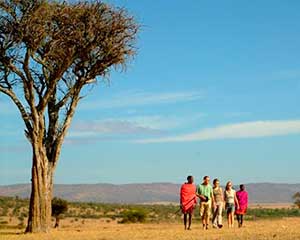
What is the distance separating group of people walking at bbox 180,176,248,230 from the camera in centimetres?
2856

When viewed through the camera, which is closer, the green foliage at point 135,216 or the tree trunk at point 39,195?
the tree trunk at point 39,195

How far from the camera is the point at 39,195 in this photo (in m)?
31.0

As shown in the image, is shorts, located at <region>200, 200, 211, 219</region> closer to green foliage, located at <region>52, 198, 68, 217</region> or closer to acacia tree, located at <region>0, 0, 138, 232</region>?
acacia tree, located at <region>0, 0, 138, 232</region>

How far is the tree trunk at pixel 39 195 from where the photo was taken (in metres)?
30.9

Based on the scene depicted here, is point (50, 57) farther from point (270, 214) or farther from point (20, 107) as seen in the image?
point (270, 214)

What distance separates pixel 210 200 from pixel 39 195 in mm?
7320

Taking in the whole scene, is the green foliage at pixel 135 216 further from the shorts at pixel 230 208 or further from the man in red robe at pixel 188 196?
the man in red robe at pixel 188 196

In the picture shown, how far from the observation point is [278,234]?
896 inches

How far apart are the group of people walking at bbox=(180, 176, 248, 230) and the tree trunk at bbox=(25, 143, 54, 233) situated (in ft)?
19.4

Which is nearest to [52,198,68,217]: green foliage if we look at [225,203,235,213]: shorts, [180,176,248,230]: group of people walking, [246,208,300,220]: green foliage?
[246,208,300,220]: green foliage

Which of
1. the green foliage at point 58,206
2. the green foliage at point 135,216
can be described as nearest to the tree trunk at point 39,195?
the green foliage at point 58,206

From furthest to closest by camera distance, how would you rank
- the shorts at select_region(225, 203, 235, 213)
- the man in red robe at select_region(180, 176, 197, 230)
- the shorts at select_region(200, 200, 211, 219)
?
the shorts at select_region(225, 203, 235, 213) < the shorts at select_region(200, 200, 211, 219) < the man in red robe at select_region(180, 176, 197, 230)

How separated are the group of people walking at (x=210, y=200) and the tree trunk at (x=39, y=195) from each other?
5926 millimetres

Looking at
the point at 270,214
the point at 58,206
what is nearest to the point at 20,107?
the point at 58,206
